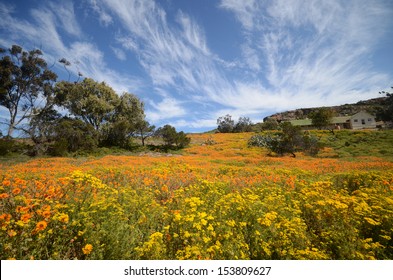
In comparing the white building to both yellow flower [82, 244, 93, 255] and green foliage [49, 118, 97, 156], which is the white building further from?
yellow flower [82, 244, 93, 255]

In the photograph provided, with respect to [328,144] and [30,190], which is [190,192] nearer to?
[30,190]

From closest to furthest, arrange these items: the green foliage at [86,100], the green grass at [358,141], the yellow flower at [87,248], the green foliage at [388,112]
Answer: the yellow flower at [87,248]
the green grass at [358,141]
the green foliage at [86,100]
the green foliage at [388,112]

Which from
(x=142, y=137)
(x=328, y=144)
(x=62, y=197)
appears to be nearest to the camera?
(x=62, y=197)

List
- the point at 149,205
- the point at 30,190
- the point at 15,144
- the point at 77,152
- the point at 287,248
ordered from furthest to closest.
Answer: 1. the point at 77,152
2. the point at 15,144
3. the point at 149,205
4. the point at 30,190
5. the point at 287,248

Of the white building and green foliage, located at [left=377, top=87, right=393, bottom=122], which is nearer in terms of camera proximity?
green foliage, located at [left=377, top=87, right=393, bottom=122]

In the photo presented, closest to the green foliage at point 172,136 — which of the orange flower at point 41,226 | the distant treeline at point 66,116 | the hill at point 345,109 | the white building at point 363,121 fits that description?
the distant treeline at point 66,116

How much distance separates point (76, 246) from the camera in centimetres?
404

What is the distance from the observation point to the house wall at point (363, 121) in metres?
56.7

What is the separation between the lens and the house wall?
186ft

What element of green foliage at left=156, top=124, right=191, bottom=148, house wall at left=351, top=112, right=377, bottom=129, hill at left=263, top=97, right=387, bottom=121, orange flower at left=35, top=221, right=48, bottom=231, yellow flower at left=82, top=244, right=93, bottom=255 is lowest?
yellow flower at left=82, top=244, right=93, bottom=255

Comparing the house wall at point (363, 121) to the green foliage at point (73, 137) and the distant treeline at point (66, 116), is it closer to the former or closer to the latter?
the distant treeline at point (66, 116)

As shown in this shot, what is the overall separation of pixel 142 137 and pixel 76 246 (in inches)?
1434

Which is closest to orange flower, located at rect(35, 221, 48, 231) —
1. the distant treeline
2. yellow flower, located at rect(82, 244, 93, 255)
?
yellow flower, located at rect(82, 244, 93, 255)
